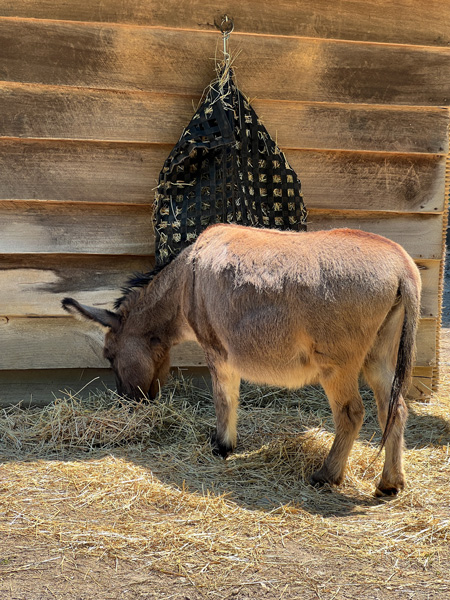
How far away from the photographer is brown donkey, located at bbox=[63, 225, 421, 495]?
11.9ft

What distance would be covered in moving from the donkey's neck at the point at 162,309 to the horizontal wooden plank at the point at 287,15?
6.40 feet

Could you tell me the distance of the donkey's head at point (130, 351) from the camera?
4871 mm

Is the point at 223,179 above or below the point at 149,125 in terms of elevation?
below

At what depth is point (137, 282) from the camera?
498cm

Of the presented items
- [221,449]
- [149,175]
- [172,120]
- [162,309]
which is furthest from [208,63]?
[221,449]

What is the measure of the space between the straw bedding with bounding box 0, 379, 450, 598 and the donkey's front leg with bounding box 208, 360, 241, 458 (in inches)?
3.9

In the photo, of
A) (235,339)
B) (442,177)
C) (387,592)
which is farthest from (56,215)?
(387,592)

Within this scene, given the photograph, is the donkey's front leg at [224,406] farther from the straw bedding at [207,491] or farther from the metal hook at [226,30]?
the metal hook at [226,30]

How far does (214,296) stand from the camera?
423 cm

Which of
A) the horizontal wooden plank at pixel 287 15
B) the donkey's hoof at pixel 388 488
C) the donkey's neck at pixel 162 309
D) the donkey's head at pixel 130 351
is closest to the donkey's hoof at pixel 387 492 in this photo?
the donkey's hoof at pixel 388 488

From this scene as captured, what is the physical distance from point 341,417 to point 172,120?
2.74m

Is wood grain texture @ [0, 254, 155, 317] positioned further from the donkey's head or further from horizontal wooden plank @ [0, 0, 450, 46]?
horizontal wooden plank @ [0, 0, 450, 46]

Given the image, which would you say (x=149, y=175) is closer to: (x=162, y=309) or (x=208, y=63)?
(x=208, y=63)

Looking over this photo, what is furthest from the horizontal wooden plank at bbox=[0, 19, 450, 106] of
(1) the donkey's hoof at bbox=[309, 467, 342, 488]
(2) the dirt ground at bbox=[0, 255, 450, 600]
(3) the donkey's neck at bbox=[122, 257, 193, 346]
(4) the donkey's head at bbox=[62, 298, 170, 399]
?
(2) the dirt ground at bbox=[0, 255, 450, 600]
